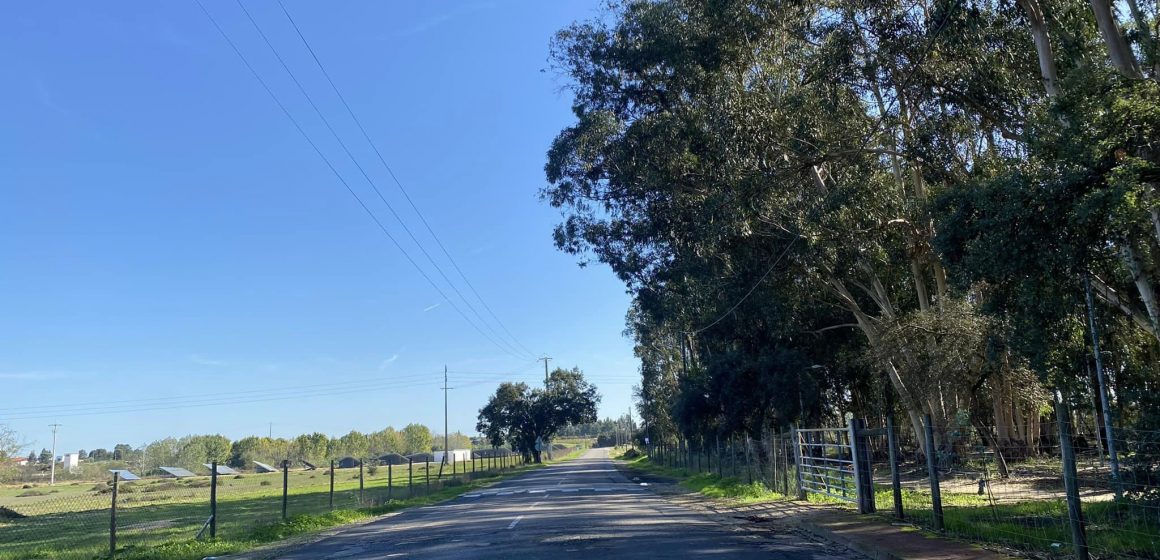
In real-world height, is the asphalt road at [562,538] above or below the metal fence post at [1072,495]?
below

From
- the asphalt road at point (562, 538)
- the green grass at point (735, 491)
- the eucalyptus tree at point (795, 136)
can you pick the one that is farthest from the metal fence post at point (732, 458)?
the asphalt road at point (562, 538)

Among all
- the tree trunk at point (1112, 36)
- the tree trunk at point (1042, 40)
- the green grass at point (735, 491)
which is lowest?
the green grass at point (735, 491)

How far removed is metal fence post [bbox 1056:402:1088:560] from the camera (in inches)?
344

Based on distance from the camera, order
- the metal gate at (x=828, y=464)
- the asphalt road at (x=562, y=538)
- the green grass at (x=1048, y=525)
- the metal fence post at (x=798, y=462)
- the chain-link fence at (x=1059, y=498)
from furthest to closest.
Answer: the metal fence post at (x=798, y=462) < the metal gate at (x=828, y=464) < the asphalt road at (x=562, y=538) < the green grass at (x=1048, y=525) < the chain-link fence at (x=1059, y=498)

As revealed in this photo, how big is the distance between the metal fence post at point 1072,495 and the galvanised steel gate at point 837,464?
6.98 metres

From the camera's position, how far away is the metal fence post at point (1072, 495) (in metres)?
8.73

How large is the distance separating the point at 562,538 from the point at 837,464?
28.7ft

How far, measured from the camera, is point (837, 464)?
1927 centimetres

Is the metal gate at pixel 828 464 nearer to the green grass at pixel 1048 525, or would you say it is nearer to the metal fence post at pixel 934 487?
the green grass at pixel 1048 525

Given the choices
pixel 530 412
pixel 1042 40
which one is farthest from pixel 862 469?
pixel 530 412

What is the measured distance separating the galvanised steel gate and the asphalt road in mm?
2564

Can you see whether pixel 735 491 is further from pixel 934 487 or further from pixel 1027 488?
pixel 1027 488

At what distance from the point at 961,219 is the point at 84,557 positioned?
16.5m

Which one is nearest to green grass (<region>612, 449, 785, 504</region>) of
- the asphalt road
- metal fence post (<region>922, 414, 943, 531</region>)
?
the asphalt road
